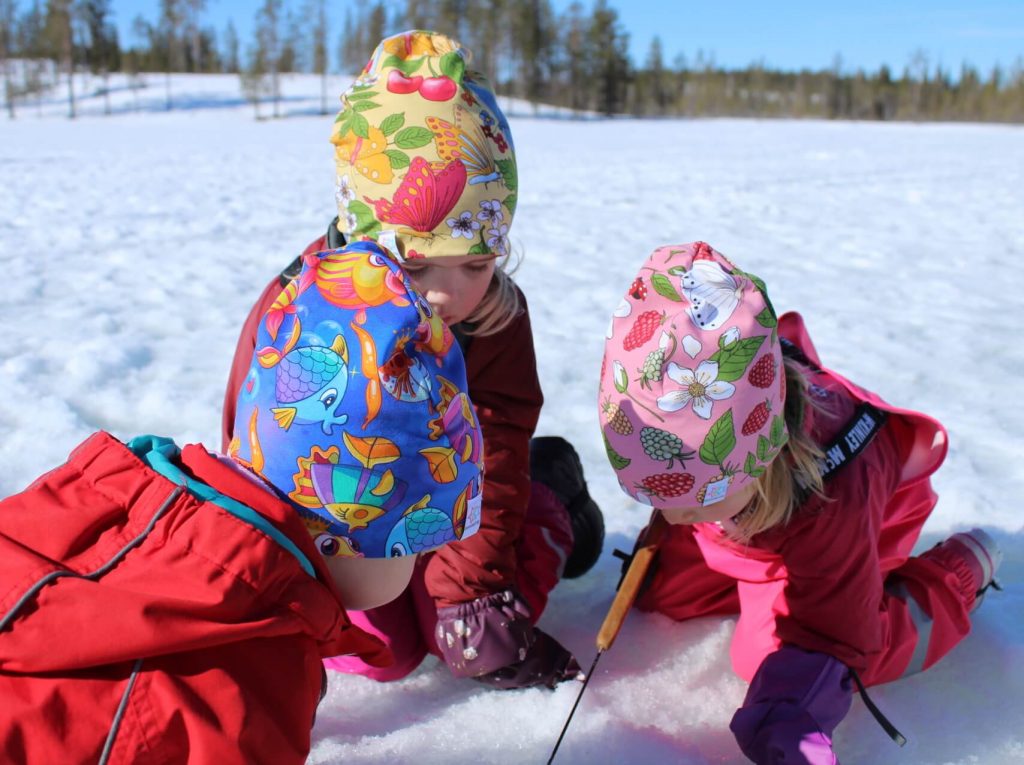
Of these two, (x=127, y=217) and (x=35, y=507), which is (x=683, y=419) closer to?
(x=35, y=507)

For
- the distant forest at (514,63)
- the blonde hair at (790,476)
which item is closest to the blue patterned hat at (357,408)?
the blonde hair at (790,476)

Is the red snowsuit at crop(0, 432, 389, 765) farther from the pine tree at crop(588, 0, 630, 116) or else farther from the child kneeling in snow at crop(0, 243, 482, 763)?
the pine tree at crop(588, 0, 630, 116)

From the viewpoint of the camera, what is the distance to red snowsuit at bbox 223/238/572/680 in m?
1.51

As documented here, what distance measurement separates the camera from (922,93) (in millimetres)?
51562

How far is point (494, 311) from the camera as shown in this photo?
1608 mm

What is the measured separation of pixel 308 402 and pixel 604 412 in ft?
1.64

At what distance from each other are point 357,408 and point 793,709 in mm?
758

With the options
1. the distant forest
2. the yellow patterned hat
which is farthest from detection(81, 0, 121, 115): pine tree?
the yellow patterned hat

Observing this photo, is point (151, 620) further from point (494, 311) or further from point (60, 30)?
point (60, 30)

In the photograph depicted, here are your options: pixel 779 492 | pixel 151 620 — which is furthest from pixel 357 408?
pixel 779 492

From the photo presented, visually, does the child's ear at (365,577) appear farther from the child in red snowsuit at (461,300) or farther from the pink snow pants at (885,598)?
the pink snow pants at (885,598)

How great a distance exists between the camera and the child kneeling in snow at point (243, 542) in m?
0.81

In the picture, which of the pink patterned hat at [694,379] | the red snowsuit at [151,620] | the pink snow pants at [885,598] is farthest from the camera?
the pink snow pants at [885,598]

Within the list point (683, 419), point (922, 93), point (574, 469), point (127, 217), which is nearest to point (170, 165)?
point (127, 217)
